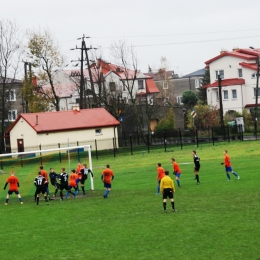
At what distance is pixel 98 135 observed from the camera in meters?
76.8

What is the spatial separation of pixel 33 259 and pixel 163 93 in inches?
4500

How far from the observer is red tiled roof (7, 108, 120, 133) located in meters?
74.3

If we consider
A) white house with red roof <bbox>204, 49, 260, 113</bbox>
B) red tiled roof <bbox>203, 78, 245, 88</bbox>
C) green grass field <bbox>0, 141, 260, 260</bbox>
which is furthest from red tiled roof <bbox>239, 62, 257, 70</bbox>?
green grass field <bbox>0, 141, 260, 260</bbox>

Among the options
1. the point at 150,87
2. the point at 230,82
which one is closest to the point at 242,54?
the point at 230,82

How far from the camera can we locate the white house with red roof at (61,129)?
73562 millimetres

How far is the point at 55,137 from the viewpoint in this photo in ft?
244

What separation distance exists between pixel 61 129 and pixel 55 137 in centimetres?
111

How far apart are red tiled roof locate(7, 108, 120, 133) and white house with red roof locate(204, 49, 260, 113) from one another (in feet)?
92.2

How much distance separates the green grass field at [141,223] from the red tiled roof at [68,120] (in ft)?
98.7

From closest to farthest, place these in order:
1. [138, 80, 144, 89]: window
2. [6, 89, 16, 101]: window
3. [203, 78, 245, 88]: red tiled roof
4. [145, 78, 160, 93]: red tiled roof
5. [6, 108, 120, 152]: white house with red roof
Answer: [6, 108, 120, 152]: white house with red roof < [6, 89, 16, 101]: window < [203, 78, 245, 88]: red tiled roof < [138, 80, 144, 89]: window < [145, 78, 160, 93]: red tiled roof

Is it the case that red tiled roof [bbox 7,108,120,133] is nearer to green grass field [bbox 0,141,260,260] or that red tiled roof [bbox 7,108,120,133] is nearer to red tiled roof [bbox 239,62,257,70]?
green grass field [bbox 0,141,260,260]

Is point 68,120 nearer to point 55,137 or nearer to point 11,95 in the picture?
point 55,137

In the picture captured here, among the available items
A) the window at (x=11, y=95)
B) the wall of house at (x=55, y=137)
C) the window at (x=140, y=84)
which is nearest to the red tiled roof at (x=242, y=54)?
the window at (x=140, y=84)

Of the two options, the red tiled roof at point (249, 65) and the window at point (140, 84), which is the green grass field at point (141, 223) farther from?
the window at point (140, 84)
